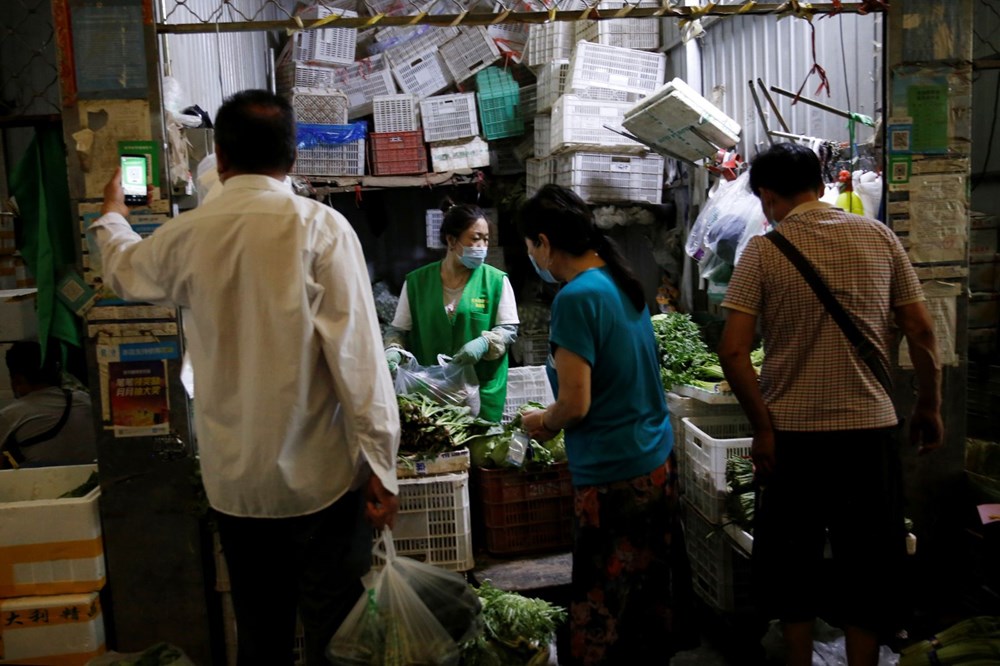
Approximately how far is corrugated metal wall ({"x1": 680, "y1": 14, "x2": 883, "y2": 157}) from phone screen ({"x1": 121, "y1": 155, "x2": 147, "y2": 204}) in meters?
3.15

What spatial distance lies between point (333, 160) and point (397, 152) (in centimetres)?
70

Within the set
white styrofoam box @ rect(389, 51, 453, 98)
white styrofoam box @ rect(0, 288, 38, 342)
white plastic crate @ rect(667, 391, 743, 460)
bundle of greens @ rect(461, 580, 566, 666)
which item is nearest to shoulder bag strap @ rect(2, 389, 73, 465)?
white styrofoam box @ rect(0, 288, 38, 342)

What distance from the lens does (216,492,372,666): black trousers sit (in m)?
2.47

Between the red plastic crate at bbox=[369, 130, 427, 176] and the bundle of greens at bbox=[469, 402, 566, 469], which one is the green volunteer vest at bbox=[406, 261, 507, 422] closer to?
the bundle of greens at bbox=[469, 402, 566, 469]

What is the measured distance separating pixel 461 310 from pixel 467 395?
21.8 inches

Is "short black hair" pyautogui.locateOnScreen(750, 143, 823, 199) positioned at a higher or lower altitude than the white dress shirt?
higher

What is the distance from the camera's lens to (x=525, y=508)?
4523 millimetres

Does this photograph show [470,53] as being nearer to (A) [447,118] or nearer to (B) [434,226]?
(A) [447,118]

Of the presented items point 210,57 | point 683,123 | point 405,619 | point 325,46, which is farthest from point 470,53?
point 405,619

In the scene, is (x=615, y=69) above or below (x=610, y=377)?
above

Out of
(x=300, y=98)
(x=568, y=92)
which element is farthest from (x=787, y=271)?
(x=300, y=98)

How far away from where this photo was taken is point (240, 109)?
235 cm

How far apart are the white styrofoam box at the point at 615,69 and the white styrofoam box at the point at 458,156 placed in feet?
4.90

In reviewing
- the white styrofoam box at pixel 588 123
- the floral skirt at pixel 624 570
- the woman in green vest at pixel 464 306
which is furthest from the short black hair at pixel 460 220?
the white styrofoam box at pixel 588 123
